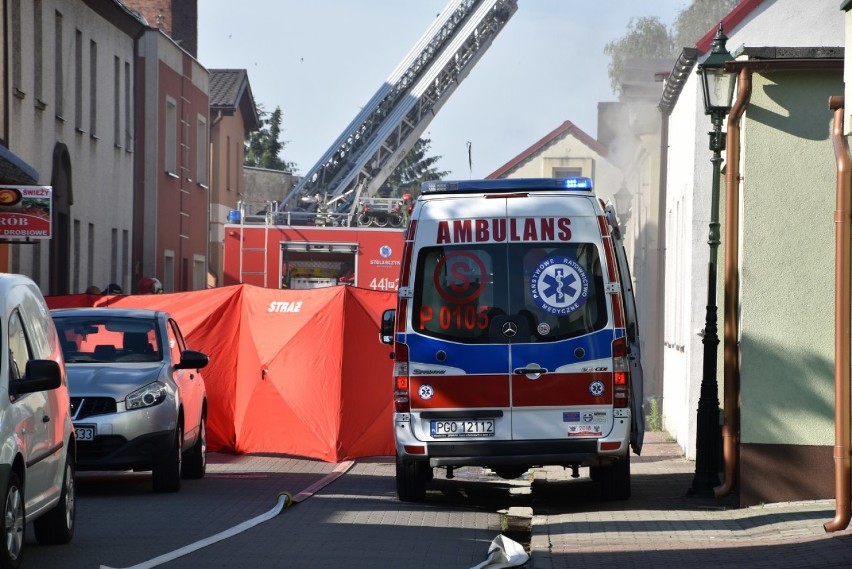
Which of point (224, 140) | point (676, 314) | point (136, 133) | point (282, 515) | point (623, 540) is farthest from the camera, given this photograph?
point (224, 140)

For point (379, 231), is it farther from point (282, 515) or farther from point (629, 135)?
point (282, 515)

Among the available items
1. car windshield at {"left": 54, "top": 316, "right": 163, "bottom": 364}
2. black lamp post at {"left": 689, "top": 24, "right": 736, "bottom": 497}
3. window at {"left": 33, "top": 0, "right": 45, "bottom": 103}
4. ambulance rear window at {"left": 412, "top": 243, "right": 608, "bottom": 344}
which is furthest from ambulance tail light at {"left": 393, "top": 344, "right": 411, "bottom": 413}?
window at {"left": 33, "top": 0, "right": 45, "bottom": 103}

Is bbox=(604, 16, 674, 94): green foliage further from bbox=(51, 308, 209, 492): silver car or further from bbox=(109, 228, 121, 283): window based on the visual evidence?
bbox=(51, 308, 209, 492): silver car

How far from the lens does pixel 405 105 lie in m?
45.1

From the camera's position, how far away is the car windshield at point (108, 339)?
15617 mm

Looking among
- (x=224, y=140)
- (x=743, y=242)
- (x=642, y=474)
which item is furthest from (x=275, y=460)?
(x=224, y=140)

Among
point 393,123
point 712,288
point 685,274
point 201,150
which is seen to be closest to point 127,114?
point 201,150

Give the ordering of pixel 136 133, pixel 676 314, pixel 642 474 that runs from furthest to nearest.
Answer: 1. pixel 136 133
2. pixel 676 314
3. pixel 642 474

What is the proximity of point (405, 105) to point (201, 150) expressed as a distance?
5.84 meters

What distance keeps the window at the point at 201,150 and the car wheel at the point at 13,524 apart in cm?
3491

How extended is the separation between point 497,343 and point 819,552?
4.07 metres

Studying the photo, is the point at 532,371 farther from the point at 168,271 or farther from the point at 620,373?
the point at 168,271

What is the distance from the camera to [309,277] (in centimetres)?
3781

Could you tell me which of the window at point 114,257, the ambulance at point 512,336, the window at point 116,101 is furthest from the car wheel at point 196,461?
the window at point 116,101
